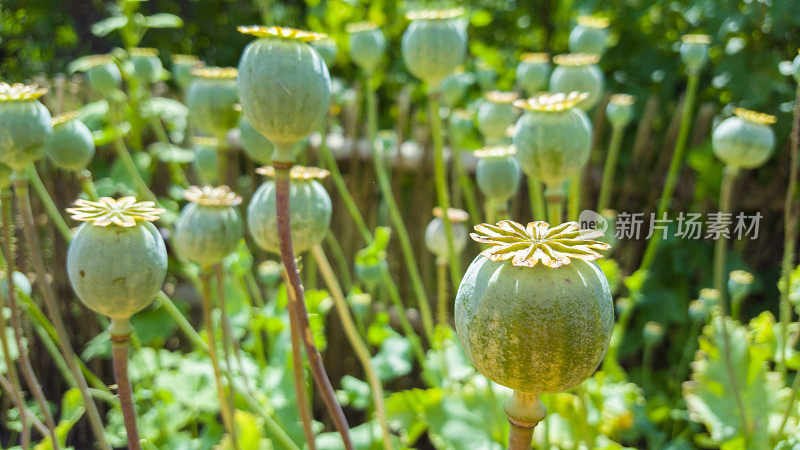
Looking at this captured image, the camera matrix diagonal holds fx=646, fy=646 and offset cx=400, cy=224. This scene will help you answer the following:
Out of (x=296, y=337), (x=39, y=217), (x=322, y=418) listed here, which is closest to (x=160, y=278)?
(x=296, y=337)

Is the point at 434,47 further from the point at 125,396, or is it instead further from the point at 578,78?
the point at 125,396

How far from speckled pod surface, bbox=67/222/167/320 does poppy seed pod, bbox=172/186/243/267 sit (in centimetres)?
20

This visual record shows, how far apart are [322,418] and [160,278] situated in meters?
1.65


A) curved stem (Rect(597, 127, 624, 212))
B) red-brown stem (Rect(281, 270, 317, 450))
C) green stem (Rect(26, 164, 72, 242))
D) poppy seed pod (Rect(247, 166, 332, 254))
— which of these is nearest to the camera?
red-brown stem (Rect(281, 270, 317, 450))

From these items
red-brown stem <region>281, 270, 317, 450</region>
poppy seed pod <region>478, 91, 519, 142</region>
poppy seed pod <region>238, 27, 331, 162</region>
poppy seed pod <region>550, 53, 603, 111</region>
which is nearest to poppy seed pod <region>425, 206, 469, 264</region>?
poppy seed pod <region>478, 91, 519, 142</region>

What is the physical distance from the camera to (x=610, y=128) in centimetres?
232

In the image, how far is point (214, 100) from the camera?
100 centimetres

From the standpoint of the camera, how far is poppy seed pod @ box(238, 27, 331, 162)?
1.82 ft

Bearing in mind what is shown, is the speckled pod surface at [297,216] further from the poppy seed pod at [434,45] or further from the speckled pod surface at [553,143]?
the poppy seed pod at [434,45]

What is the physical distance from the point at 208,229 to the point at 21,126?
233 millimetres

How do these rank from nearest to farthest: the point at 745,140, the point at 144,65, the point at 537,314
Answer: the point at 537,314 → the point at 745,140 → the point at 144,65

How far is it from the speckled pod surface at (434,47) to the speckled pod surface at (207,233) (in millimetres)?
420

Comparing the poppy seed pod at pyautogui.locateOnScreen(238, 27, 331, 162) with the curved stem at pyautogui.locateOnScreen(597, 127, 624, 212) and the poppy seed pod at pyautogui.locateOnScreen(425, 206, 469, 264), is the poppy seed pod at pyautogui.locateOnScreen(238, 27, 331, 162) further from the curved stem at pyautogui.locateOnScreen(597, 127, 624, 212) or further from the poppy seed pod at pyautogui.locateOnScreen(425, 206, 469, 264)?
the curved stem at pyautogui.locateOnScreen(597, 127, 624, 212)

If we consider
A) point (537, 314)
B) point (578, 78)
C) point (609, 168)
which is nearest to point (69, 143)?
point (537, 314)
